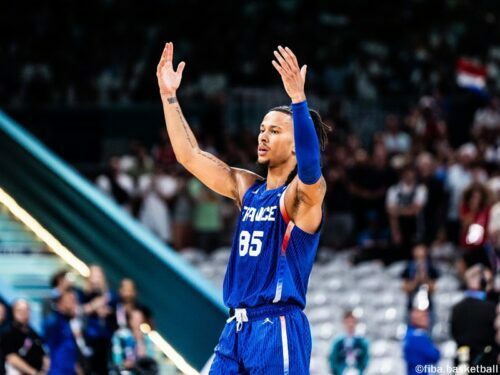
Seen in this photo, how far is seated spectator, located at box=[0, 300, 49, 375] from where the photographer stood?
1138 centimetres

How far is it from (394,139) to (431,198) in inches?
110

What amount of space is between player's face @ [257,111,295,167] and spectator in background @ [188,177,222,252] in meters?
11.5

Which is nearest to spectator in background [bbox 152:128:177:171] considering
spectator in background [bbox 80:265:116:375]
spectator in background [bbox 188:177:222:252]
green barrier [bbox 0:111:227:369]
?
spectator in background [bbox 188:177:222:252]

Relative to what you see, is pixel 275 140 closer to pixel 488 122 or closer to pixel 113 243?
pixel 113 243

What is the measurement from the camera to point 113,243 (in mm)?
14055

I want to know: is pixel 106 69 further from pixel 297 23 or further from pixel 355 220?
pixel 355 220

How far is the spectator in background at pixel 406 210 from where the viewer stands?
17.2 m

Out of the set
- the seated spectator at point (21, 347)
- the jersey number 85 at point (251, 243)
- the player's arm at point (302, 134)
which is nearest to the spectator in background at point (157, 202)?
the seated spectator at point (21, 347)

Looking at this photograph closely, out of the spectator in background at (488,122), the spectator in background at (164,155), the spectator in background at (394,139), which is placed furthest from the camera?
the spectator in background at (394,139)

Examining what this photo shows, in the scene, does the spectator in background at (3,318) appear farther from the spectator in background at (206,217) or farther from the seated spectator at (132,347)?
the spectator in background at (206,217)

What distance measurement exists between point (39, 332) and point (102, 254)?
159 cm

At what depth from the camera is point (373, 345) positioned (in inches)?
555

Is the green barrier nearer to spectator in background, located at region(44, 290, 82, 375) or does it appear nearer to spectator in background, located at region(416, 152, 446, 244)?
spectator in background, located at region(44, 290, 82, 375)

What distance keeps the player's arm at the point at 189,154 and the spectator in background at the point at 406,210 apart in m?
10.6
